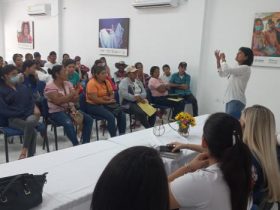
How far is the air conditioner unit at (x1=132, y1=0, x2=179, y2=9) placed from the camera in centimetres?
587

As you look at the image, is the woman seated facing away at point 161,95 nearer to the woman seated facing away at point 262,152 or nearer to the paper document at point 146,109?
the paper document at point 146,109

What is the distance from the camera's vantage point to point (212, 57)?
5.69 meters

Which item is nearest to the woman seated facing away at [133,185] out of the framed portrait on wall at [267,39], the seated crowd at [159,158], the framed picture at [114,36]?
the seated crowd at [159,158]

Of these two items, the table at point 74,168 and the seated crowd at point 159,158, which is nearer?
the seated crowd at point 159,158

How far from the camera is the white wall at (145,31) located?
5.82m

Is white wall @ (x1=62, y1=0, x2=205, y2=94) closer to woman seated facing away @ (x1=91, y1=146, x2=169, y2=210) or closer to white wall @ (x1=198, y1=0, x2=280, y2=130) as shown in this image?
white wall @ (x1=198, y1=0, x2=280, y2=130)

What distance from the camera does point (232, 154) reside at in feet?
4.11

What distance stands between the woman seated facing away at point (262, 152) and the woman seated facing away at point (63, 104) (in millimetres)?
2313

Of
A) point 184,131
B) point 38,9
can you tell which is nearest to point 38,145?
point 184,131

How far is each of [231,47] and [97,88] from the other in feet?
8.99

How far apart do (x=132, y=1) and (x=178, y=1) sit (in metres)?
1.15

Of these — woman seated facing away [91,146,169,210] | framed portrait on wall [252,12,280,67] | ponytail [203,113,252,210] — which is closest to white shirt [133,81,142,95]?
framed portrait on wall [252,12,280,67]

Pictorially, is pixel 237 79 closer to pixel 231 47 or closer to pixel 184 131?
pixel 184 131

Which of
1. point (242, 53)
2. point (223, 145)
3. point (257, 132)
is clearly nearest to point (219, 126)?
point (223, 145)
